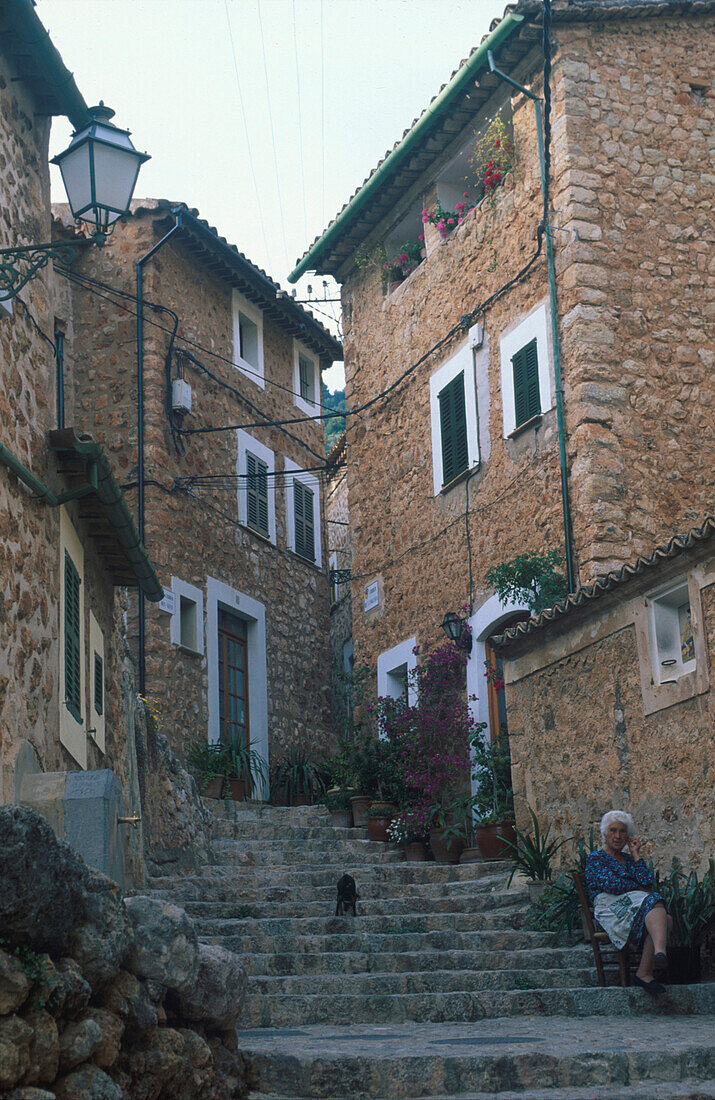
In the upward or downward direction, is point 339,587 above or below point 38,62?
below

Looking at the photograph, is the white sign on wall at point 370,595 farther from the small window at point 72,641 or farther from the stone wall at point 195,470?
the small window at point 72,641

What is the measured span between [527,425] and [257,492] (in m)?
6.23

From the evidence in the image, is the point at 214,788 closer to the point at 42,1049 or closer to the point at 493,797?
the point at 493,797

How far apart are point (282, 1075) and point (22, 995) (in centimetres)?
182

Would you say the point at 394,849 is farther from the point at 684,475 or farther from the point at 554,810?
the point at 684,475

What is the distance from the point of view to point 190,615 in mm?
15672

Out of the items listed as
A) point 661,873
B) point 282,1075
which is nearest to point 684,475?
point 661,873

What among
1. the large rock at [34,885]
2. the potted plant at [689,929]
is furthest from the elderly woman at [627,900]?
the large rock at [34,885]

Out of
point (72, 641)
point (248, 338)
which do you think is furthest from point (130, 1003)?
point (248, 338)

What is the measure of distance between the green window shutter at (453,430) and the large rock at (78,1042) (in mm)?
10243

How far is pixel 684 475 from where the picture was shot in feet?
38.4

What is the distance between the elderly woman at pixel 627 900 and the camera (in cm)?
687

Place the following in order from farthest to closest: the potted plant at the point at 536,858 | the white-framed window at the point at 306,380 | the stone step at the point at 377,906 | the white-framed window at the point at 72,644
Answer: the white-framed window at the point at 306,380 < the potted plant at the point at 536,858 < the stone step at the point at 377,906 < the white-framed window at the point at 72,644

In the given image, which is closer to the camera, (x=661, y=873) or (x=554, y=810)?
(x=661, y=873)
